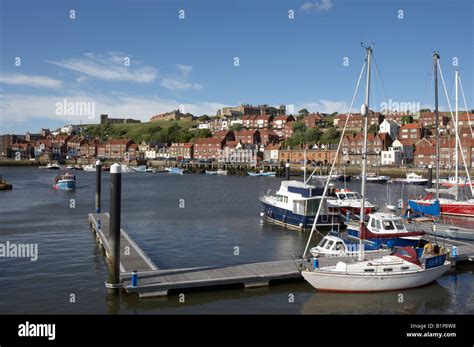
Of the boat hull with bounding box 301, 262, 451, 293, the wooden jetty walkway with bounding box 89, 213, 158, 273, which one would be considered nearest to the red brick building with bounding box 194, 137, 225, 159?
the wooden jetty walkway with bounding box 89, 213, 158, 273

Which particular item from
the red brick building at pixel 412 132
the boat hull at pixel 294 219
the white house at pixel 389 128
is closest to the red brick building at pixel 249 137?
the white house at pixel 389 128

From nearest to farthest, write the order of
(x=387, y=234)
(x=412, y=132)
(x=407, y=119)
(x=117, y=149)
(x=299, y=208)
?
(x=387, y=234) < (x=299, y=208) < (x=412, y=132) < (x=407, y=119) < (x=117, y=149)

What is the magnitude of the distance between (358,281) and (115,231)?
1057 centimetres

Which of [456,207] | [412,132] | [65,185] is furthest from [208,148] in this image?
[456,207]

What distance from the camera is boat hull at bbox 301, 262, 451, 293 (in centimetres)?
1995

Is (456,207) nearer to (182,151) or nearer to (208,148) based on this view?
(208,148)

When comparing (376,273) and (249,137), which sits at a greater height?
(249,137)

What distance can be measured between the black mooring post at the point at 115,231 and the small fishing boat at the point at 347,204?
20.2 meters

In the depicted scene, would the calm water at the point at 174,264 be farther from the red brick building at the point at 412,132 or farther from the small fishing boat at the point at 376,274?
the red brick building at the point at 412,132

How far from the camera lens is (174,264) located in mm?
25578

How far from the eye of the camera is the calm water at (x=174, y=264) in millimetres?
19266

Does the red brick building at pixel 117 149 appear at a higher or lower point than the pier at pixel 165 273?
higher

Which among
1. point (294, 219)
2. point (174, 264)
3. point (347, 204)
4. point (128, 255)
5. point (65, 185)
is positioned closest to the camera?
point (128, 255)
